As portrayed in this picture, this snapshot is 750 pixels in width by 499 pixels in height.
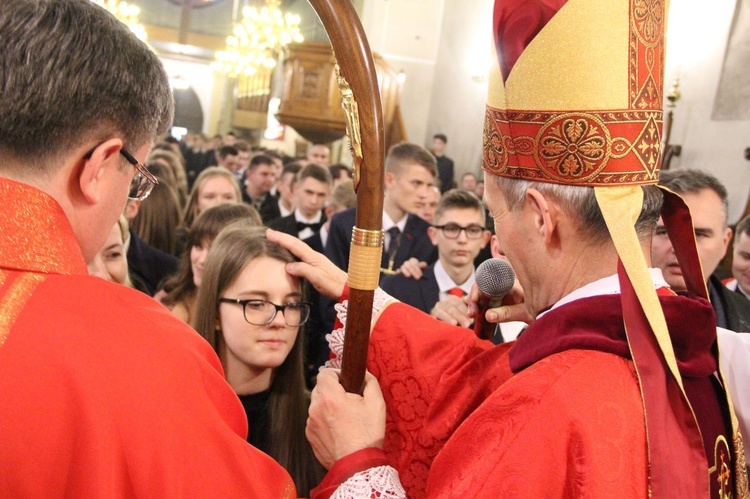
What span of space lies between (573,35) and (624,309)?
1.99ft

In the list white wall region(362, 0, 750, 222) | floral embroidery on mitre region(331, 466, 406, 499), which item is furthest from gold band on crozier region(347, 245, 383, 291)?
white wall region(362, 0, 750, 222)

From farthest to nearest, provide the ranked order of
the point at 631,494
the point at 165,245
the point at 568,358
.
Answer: the point at 165,245 → the point at 568,358 → the point at 631,494

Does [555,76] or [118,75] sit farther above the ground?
[555,76]

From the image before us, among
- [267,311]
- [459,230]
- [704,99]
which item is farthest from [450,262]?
[704,99]

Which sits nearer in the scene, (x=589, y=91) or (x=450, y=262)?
(x=589, y=91)

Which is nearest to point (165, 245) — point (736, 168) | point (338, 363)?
point (338, 363)

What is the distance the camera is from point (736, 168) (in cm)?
732

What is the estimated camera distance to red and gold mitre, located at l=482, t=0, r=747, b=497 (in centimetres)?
147

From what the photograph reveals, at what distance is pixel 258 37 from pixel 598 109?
46.9 feet

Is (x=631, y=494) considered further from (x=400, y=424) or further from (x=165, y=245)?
(x=165, y=245)

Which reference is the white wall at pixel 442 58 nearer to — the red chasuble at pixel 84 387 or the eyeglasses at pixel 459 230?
the eyeglasses at pixel 459 230

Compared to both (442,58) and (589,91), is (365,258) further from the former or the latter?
(442,58)

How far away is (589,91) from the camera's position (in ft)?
5.05

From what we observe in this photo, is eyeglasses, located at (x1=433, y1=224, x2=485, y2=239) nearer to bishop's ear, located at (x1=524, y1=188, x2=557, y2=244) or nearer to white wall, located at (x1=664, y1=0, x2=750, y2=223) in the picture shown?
bishop's ear, located at (x1=524, y1=188, x2=557, y2=244)
